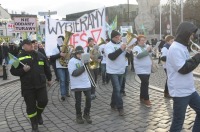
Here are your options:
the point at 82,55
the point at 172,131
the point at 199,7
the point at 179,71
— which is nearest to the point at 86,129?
the point at 82,55

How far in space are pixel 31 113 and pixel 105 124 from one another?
144 cm

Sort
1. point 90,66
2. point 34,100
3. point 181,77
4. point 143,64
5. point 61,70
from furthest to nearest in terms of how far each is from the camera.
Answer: point 61,70 → point 143,64 → point 90,66 → point 34,100 → point 181,77

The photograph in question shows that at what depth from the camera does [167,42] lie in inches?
337

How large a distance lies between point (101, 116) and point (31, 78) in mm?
1835

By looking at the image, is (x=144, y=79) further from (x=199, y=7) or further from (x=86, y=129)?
(x=199, y=7)

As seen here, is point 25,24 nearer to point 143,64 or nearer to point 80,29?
point 80,29

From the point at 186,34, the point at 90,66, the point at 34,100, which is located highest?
the point at 186,34

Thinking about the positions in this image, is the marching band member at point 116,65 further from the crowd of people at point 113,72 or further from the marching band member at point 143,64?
the marching band member at point 143,64

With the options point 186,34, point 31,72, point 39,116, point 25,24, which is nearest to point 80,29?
point 31,72

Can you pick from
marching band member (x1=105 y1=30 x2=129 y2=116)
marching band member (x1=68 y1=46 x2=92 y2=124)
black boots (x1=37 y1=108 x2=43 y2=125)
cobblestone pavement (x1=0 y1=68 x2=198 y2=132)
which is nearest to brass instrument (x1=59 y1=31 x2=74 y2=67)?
cobblestone pavement (x1=0 y1=68 x2=198 y2=132)

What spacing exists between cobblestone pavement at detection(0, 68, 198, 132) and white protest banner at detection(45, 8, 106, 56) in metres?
1.57

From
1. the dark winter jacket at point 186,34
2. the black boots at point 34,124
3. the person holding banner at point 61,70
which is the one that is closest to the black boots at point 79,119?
the black boots at point 34,124

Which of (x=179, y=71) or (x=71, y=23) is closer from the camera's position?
(x=179, y=71)

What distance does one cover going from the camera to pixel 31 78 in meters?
5.94
